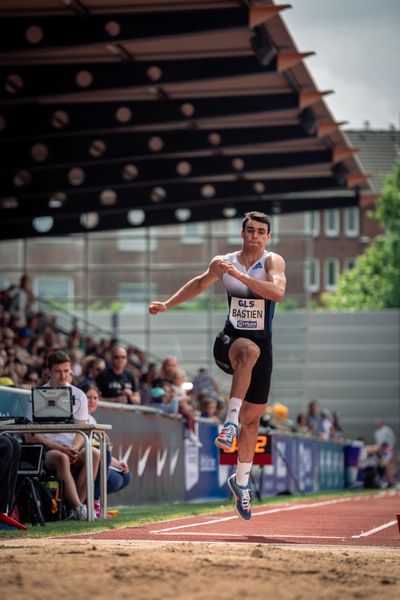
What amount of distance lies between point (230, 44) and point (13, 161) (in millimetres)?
5146

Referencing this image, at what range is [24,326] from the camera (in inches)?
1148

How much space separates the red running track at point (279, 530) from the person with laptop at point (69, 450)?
0.82 meters

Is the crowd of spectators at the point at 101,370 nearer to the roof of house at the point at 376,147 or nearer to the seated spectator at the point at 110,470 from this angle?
the seated spectator at the point at 110,470

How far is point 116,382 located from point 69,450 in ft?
16.6

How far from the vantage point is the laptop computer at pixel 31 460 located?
43.1 feet

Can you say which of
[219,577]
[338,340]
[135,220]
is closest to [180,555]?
[219,577]

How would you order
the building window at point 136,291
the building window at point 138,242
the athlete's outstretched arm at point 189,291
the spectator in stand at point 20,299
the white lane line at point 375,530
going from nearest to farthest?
1. the athlete's outstretched arm at point 189,291
2. the white lane line at point 375,530
3. the spectator in stand at point 20,299
4. the building window at point 136,291
5. the building window at point 138,242

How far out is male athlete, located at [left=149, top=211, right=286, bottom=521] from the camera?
11391mm

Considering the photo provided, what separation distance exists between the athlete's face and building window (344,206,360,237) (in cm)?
8849

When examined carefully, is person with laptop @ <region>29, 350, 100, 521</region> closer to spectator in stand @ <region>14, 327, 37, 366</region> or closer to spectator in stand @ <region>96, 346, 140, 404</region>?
spectator in stand @ <region>96, 346, 140, 404</region>

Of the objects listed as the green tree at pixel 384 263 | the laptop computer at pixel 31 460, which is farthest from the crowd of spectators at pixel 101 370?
the green tree at pixel 384 263

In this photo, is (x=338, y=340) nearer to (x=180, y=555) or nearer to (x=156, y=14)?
(x=156, y=14)

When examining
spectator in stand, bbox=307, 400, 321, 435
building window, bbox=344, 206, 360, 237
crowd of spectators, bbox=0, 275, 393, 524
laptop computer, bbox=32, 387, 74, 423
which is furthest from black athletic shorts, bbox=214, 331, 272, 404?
building window, bbox=344, 206, 360, 237

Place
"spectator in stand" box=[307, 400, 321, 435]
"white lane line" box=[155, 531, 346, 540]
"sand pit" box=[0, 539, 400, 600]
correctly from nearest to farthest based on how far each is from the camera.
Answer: "sand pit" box=[0, 539, 400, 600]
"white lane line" box=[155, 531, 346, 540]
"spectator in stand" box=[307, 400, 321, 435]
